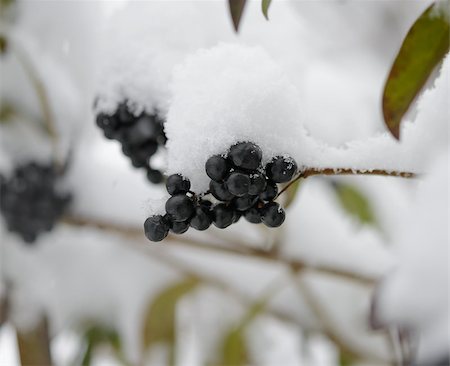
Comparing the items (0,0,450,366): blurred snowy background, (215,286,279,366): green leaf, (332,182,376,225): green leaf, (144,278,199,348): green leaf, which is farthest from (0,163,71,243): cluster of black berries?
(332,182,376,225): green leaf

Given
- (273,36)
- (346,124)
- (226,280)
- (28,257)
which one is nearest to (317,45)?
(273,36)

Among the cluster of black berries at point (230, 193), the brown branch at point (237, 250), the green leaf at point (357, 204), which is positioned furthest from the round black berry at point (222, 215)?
the green leaf at point (357, 204)

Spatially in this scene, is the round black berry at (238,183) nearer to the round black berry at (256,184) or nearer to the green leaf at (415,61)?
the round black berry at (256,184)

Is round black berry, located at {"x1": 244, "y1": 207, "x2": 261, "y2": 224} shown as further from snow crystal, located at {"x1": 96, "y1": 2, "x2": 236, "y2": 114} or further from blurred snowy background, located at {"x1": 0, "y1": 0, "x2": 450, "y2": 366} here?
snow crystal, located at {"x1": 96, "y1": 2, "x2": 236, "y2": 114}

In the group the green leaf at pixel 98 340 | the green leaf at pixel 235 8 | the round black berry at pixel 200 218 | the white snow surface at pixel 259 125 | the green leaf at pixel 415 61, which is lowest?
the green leaf at pixel 98 340

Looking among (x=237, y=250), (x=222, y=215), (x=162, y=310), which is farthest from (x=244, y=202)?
(x=162, y=310)

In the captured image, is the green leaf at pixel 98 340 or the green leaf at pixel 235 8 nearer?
the green leaf at pixel 235 8
